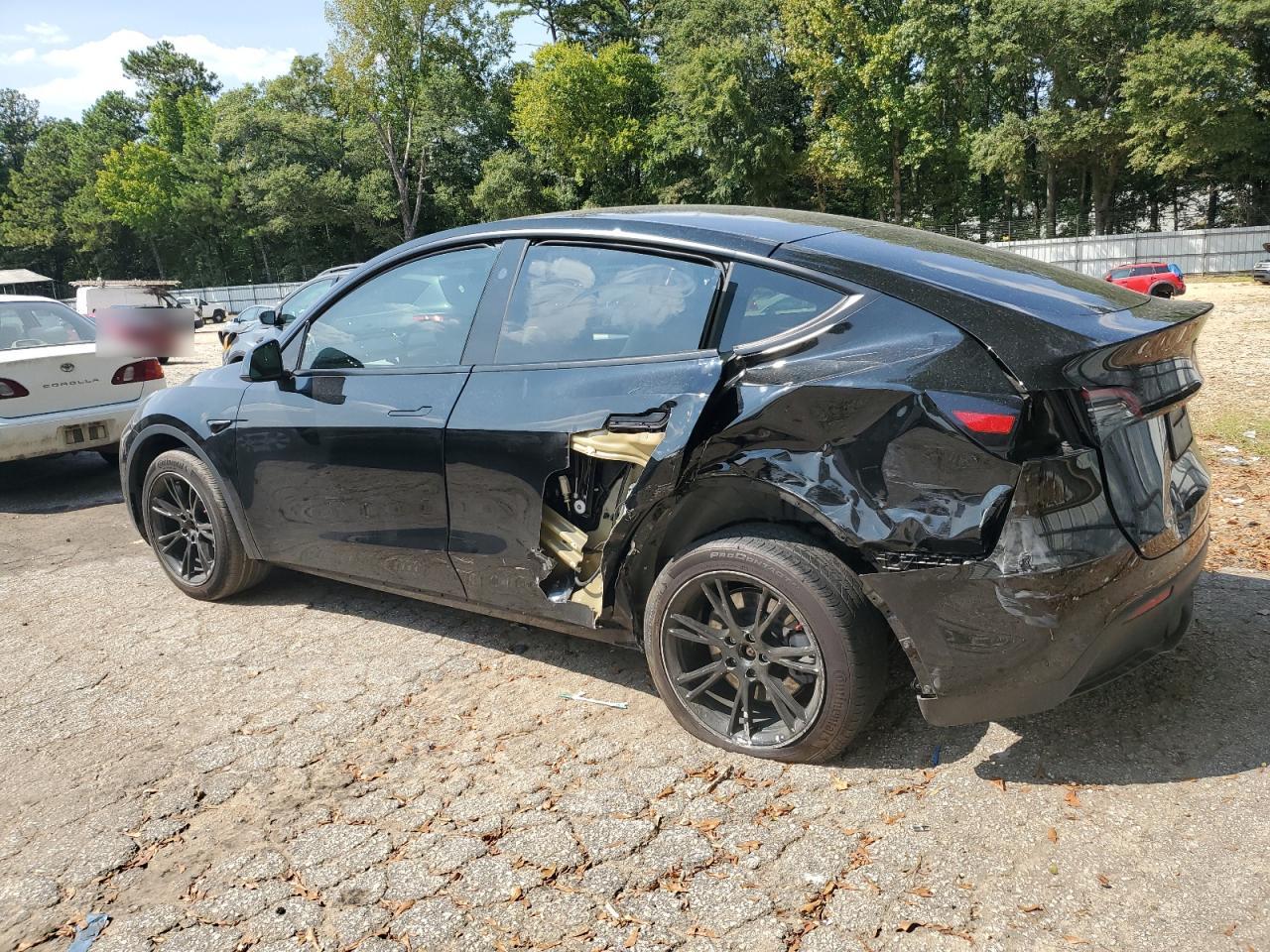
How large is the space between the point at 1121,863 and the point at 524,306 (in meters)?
2.55

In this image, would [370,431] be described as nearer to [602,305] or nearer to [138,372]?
[602,305]

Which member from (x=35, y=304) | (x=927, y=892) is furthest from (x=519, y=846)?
(x=35, y=304)

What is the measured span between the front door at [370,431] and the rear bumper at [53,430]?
3345mm

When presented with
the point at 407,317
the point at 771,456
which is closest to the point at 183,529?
the point at 407,317

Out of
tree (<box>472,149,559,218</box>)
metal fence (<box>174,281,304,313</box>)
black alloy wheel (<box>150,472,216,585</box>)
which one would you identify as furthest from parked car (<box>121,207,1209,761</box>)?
metal fence (<box>174,281,304,313</box>)

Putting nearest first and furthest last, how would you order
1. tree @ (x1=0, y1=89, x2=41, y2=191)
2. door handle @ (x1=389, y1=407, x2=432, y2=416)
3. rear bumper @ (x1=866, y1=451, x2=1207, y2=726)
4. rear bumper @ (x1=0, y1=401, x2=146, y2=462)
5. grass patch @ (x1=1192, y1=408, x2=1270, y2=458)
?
1. rear bumper @ (x1=866, y1=451, x2=1207, y2=726)
2. door handle @ (x1=389, y1=407, x2=432, y2=416)
3. grass patch @ (x1=1192, y1=408, x2=1270, y2=458)
4. rear bumper @ (x1=0, y1=401, x2=146, y2=462)
5. tree @ (x1=0, y1=89, x2=41, y2=191)

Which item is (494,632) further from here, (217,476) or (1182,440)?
(1182,440)

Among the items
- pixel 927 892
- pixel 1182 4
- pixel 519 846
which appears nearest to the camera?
pixel 927 892

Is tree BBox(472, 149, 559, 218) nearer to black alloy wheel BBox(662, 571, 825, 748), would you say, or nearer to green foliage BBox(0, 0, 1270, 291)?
green foliage BBox(0, 0, 1270, 291)

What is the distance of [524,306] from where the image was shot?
3.43 metres

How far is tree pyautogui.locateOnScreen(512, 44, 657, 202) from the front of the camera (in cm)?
5091

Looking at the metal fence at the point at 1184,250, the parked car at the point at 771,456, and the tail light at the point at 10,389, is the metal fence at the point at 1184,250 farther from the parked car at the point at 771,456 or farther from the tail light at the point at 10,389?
the parked car at the point at 771,456

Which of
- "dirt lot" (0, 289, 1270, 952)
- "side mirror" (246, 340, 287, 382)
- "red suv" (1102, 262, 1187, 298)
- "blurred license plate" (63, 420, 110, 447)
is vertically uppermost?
"side mirror" (246, 340, 287, 382)

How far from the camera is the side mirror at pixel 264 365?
4.04 metres
